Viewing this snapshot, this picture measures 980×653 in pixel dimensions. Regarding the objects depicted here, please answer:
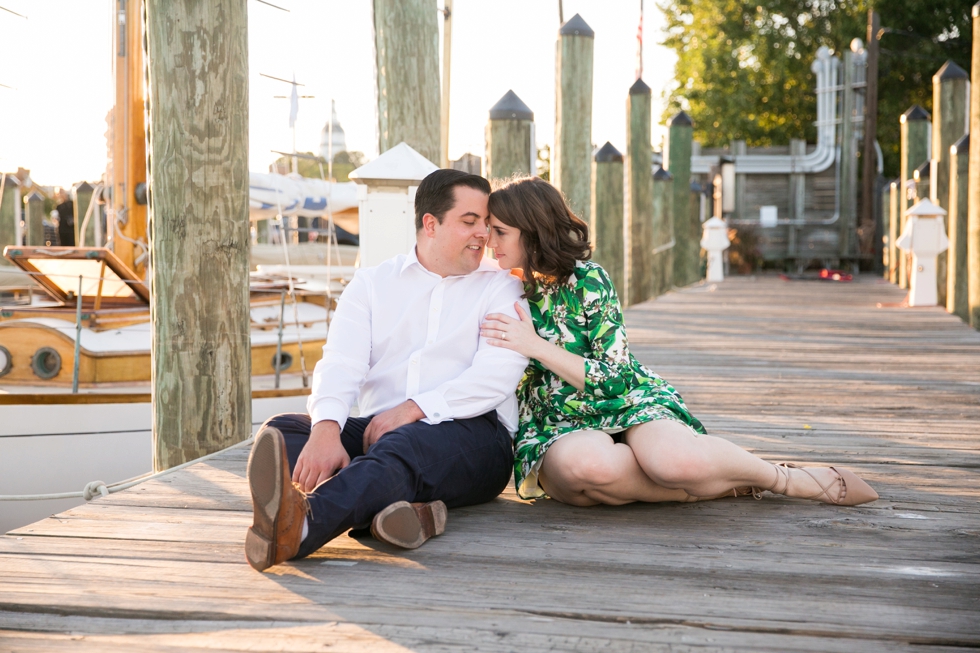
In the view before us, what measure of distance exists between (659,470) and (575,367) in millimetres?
391

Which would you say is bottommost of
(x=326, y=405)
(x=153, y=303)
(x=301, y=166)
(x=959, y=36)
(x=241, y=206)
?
(x=326, y=405)

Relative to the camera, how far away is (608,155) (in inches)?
429

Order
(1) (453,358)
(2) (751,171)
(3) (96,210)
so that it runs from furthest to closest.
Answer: (2) (751,171)
(3) (96,210)
(1) (453,358)

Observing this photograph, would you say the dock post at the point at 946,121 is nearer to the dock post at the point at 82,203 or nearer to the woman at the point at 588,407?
the woman at the point at 588,407

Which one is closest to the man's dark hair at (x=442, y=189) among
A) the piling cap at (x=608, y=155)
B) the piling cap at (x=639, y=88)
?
the piling cap at (x=608, y=155)

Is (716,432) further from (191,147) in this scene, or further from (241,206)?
(191,147)

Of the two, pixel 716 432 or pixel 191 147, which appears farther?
pixel 716 432

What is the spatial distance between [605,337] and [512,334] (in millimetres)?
290

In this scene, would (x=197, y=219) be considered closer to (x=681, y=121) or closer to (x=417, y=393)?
(x=417, y=393)

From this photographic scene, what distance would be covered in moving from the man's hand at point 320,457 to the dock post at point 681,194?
1343 centimetres

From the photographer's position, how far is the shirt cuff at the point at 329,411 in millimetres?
2734

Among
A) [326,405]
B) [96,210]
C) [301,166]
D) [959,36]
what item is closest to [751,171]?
[959,36]

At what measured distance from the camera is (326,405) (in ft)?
9.02

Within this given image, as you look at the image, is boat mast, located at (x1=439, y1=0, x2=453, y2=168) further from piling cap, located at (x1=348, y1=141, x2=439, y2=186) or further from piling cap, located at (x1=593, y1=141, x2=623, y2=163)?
piling cap, located at (x1=348, y1=141, x2=439, y2=186)
